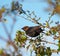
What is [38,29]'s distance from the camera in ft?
9.29

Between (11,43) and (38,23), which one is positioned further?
(38,23)

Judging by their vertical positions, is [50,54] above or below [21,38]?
below

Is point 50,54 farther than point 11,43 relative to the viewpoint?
Yes

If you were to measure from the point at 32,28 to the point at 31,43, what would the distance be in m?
0.33

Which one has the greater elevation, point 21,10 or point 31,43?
point 21,10

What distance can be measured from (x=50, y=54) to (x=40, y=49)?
184 millimetres

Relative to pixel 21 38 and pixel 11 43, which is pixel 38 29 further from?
pixel 11 43

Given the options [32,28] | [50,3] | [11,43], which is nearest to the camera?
[11,43]

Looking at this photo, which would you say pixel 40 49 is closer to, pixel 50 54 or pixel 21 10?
pixel 50 54

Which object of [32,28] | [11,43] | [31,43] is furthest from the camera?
[31,43]

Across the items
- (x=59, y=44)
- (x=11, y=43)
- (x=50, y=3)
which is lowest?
(x=59, y=44)

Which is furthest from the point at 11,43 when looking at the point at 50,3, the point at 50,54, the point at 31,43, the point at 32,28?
the point at 50,54

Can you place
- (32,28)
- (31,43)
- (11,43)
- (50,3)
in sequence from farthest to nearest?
(31,43)
(32,28)
(50,3)
(11,43)

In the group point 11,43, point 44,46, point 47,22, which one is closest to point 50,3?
point 11,43
